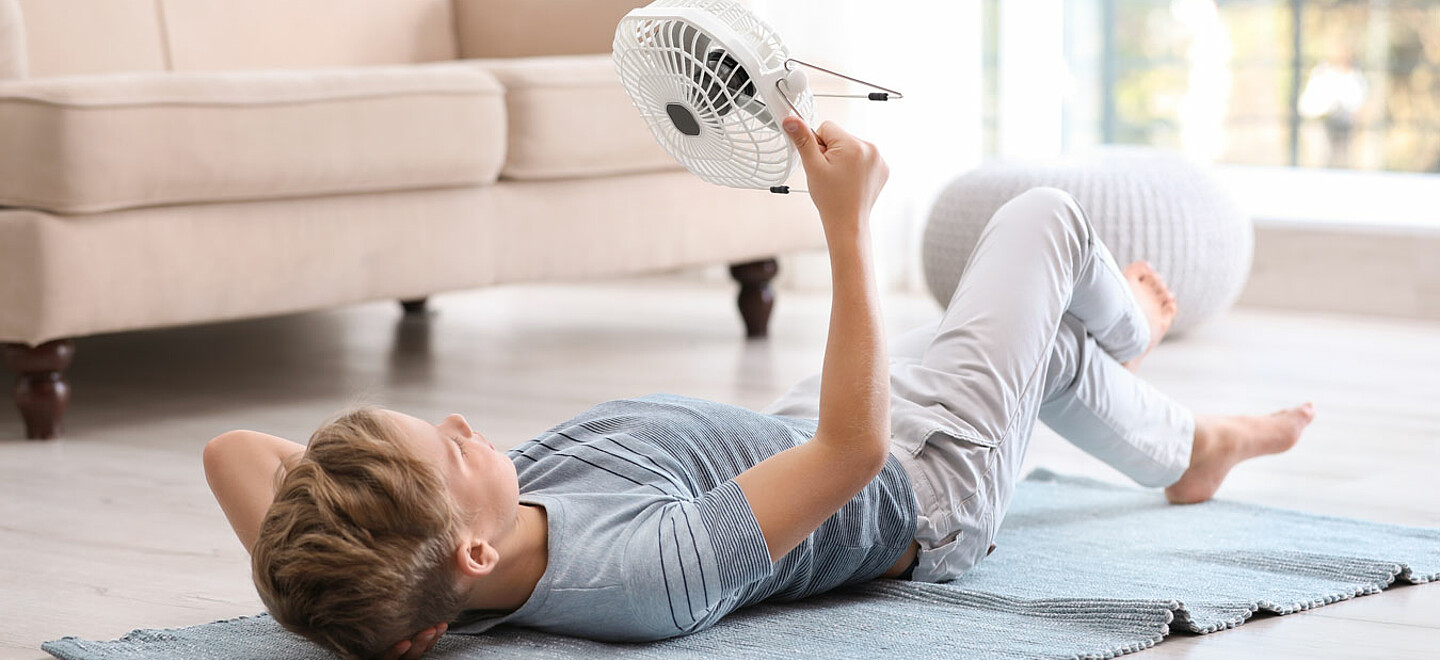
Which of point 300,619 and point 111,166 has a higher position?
point 111,166

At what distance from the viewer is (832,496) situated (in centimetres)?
121

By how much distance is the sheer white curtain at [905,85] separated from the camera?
11.9 feet

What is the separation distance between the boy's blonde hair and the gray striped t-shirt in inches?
5.0

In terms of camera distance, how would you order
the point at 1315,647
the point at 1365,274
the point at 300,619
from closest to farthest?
the point at 300,619
the point at 1315,647
the point at 1365,274

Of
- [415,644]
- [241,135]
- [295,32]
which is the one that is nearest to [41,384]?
[241,135]

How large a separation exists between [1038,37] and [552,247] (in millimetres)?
1559

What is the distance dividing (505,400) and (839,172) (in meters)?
1.42

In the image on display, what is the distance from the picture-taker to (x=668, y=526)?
1.21m

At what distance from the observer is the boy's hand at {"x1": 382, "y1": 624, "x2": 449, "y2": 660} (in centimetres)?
118

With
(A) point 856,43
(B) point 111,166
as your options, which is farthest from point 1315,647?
(A) point 856,43

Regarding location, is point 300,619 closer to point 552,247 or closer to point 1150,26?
point 552,247

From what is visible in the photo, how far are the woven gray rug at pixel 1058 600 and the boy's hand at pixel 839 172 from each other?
1.14 ft

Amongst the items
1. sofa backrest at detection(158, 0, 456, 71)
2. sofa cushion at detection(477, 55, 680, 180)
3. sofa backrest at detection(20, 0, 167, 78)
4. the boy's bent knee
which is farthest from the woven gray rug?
sofa backrest at detection(158, 0, 456, 71)

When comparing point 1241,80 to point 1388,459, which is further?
point 1241,80
